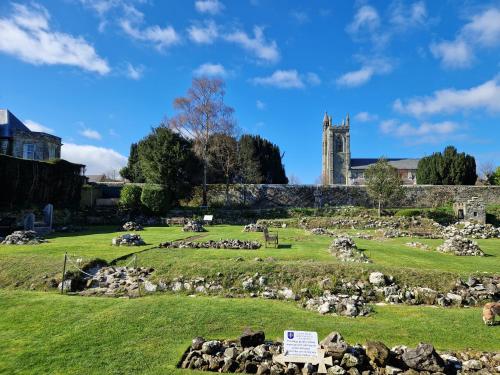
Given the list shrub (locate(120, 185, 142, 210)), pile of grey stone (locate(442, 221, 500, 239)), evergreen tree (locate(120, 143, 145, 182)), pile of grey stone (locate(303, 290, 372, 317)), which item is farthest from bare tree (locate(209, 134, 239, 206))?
pile of grey stone (locate(303, 290, 372, 317))

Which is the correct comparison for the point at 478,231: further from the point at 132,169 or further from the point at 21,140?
the point at 132,169

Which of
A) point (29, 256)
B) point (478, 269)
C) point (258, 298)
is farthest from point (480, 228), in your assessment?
point (29, 256)

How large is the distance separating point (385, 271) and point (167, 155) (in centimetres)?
2786

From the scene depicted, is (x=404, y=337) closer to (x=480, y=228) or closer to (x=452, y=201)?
(x=480, y=228)

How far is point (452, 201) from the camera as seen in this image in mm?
44031

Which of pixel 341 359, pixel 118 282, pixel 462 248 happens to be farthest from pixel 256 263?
pixel 462 248

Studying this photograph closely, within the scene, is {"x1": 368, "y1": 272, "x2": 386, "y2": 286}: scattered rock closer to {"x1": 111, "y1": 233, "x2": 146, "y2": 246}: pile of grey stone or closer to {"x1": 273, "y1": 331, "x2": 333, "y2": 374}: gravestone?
{"x1": 273, "y1": 331, "x2": 333, "y2": 374}: gravestone

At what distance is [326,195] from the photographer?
43531 millimetres

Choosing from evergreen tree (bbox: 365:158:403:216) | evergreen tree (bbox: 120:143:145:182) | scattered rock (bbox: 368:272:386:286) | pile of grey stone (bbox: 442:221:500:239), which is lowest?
scattered rock (bbox: 368:272:386:286)

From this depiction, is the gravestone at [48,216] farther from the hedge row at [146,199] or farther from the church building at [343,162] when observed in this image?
the church building at [343,162]

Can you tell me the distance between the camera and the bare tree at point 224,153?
41062 millimetres

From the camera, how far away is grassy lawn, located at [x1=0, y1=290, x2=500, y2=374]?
24.2ft

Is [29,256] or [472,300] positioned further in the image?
[29,256]

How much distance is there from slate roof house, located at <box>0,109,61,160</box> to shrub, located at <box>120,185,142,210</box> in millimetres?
11690
